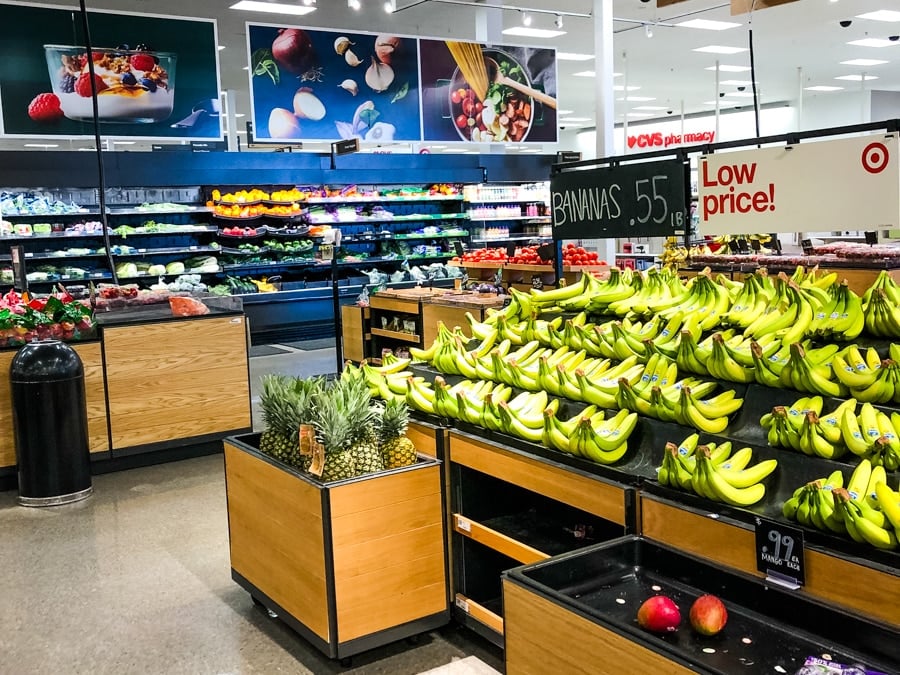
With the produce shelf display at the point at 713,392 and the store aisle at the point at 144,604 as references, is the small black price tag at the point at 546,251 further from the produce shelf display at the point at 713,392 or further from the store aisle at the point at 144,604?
the store aisle at the point at 144,604

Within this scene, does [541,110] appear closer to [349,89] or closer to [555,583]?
[349,89]

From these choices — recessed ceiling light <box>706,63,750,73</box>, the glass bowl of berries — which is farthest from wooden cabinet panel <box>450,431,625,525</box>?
recessed ceiling light <box>706,63,750,73</box>

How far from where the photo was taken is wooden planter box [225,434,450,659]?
318cm

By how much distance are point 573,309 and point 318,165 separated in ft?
29.7

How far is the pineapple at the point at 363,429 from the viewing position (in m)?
3.29

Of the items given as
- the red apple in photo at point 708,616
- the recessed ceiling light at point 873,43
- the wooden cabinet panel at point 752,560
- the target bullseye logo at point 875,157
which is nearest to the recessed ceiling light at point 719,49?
the recessed ceiling light at point 873,43

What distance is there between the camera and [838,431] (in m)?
2.41

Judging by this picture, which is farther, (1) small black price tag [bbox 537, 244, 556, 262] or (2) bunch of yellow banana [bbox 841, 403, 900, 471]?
(1) small black price tag [bbox 537, 244, 556, 262]

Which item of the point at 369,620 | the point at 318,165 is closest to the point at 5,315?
the point at 369,620

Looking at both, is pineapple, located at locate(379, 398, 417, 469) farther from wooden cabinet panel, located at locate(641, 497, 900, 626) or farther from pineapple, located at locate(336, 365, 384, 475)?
wooden cabinet panel, located at locate(641, 497, 900, 626)

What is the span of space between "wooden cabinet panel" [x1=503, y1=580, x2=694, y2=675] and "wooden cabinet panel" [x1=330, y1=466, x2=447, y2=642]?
1013 millimetres

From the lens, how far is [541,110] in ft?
38.7

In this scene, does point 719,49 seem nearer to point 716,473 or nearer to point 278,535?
point 278,535

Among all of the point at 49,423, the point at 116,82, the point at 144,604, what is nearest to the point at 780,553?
the point at 144,604
